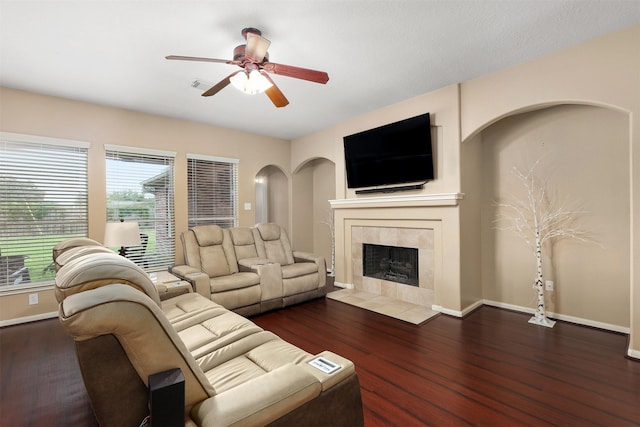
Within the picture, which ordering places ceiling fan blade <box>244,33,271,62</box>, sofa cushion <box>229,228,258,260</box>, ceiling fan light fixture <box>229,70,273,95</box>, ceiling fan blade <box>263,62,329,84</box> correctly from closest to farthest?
ceiling fan blade <box>244,33,271,62</box> < ceiling fan blade <box>263,62,329,84</box> < ceiling fan light fixture <box>229,70,273,95</box> < sofa cushion <box>229,228,258,260</box>

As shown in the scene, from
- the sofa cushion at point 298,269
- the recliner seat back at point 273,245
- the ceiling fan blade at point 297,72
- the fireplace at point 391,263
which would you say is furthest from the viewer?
the recliner seat back at point 273,245

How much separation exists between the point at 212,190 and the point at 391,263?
3.12 m

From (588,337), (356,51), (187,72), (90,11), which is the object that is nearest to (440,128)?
(356,51)

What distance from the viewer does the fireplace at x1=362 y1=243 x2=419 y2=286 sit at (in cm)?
416

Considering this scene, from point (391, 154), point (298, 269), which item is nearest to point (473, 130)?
point (391, 154)

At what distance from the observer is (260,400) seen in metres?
1.08

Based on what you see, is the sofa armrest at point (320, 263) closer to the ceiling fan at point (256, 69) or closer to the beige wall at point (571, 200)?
the beige wall at point (571, 200)

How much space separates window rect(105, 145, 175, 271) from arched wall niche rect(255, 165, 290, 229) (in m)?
2.35

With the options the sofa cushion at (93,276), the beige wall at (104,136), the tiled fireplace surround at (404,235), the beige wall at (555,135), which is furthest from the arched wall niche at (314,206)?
the sofa cushion at (93,276)

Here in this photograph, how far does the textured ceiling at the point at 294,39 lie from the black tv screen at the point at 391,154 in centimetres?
50

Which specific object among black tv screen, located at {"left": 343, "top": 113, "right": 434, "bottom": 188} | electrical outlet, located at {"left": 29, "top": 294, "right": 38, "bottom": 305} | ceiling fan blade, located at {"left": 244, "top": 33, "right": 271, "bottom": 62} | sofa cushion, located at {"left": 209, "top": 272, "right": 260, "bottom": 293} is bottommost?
electrical outlet, located at {"left": 29, "top": 294, "right": 38, "bottom": 305}

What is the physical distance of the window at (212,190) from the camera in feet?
15.8

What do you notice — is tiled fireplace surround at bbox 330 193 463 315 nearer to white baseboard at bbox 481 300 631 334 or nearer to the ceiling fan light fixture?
white baseboard at bbox 481 300 631 334

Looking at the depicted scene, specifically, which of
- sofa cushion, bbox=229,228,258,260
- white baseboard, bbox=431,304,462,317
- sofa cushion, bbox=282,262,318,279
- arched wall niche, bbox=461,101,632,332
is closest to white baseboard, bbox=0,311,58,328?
sofa cushion, bbox=229,228,258,260
